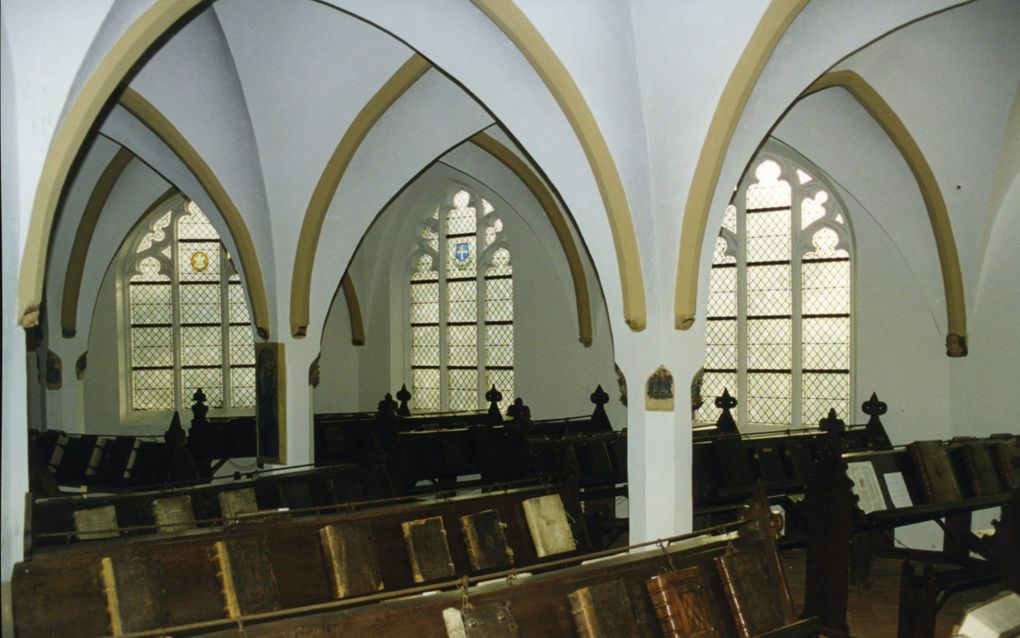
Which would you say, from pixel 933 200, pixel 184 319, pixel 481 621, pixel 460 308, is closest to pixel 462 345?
pixel 460 308

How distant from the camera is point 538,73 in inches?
Answer: 315

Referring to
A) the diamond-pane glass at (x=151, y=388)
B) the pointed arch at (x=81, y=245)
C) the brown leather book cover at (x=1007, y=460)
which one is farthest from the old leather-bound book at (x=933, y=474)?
the diamond-pane glass at (x=151, y=388)

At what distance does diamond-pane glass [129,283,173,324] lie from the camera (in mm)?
17141

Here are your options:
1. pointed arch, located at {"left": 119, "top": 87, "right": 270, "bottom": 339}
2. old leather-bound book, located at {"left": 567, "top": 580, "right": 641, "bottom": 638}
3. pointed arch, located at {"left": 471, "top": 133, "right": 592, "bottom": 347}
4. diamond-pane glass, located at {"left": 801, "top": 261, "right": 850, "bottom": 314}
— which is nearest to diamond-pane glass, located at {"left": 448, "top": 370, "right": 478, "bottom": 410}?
pointed arch, located at {"left": 471, "top": 133, "right": 592, "bottom": 347}

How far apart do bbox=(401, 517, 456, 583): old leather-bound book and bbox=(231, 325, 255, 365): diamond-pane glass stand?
1143 cm

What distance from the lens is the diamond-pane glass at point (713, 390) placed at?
561 inches

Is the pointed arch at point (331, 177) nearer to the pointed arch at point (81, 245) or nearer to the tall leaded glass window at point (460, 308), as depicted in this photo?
the pointed arch at point (81, 245)

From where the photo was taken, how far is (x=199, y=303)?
56.6 ft

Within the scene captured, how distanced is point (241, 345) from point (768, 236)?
8.99 meters

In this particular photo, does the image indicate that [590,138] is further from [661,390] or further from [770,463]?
[770,463]

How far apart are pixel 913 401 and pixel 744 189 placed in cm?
369

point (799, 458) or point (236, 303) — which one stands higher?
point (236, 303)

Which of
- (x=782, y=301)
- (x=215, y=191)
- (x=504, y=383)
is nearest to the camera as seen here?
(x=215, y=191)

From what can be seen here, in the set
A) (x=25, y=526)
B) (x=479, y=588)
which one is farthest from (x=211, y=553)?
(x=479, y=588)
